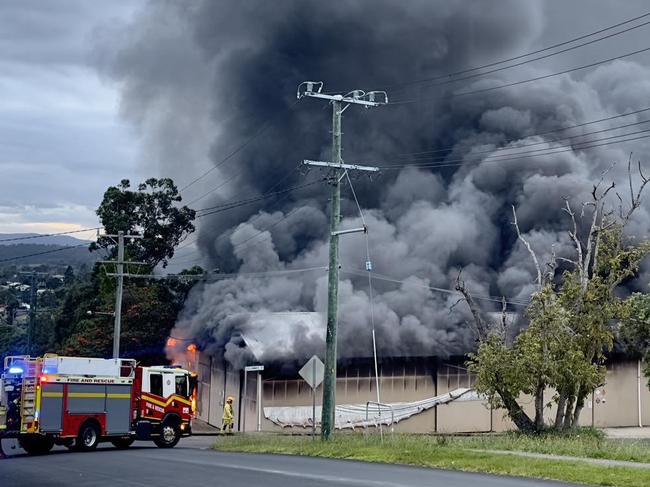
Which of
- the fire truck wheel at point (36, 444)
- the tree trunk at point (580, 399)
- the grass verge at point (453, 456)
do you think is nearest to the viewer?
the grass verge at point (453, 456)

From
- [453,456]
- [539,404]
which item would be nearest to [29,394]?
[453,456]

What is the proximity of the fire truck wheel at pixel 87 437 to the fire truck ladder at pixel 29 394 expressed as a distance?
5.44ft

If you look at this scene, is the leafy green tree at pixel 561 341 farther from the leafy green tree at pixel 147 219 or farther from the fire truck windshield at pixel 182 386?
the leafy green tree at pixel 147 219

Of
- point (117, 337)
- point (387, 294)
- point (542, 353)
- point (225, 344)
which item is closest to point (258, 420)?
point (225, 344)

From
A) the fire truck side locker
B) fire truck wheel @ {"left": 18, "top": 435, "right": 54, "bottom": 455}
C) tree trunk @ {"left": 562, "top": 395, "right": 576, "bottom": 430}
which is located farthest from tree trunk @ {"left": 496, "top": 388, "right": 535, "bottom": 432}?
fire truck wheel @ {"left": 18, "top": 435, "right": 54, "bottom": 455}

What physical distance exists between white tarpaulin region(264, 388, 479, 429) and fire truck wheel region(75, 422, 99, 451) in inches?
648

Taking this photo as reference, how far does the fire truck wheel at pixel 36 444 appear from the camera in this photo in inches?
1142

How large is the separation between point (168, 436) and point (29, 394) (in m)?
5.71

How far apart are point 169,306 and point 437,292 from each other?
1813 centimetres

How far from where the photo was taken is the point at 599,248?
1417 inches

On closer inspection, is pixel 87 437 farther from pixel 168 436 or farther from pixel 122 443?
pixel 168 436

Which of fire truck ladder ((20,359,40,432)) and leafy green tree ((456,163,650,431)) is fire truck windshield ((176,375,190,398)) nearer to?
fire truck ladder ((20,359,40,432))

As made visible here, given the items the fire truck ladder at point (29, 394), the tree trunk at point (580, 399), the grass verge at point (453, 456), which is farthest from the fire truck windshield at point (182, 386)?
the tree trunk at point (580, 399)

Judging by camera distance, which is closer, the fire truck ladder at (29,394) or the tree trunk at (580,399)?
the fire truck ladder at (29,394)
